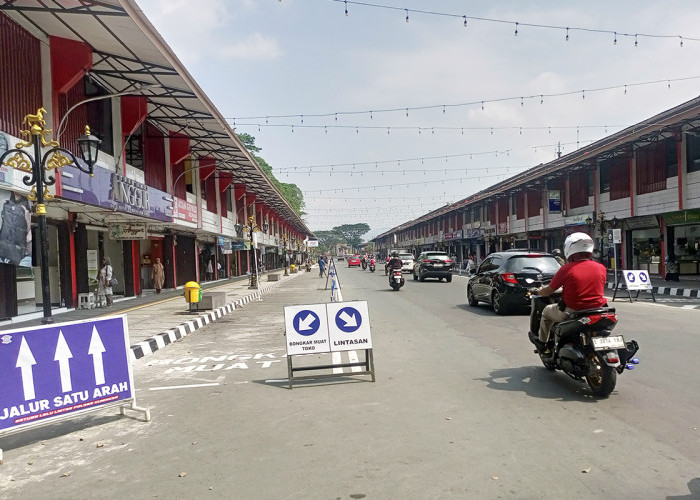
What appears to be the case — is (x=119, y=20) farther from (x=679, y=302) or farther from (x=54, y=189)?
(x=679, y=302)

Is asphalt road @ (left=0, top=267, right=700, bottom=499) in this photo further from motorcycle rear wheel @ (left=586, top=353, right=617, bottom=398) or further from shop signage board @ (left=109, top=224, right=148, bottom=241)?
shop signage board @ (left=109, top=224, right=148, bottom=241)

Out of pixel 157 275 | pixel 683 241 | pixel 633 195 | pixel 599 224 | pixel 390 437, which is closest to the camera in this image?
pixel 390 437

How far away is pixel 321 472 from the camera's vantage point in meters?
3.75

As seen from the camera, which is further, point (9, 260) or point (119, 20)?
point (9, 260)

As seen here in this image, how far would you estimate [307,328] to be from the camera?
670 centimetres

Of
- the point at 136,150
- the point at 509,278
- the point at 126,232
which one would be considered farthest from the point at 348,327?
the point at 136,150

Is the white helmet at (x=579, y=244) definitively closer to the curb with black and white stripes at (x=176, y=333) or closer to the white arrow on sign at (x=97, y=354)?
the white arrow on sign at (x=97, y=354)

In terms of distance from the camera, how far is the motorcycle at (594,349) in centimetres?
543

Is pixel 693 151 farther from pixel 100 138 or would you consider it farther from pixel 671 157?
pixel 100 138

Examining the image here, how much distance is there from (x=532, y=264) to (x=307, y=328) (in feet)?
26.1

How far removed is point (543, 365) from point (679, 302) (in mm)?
11420

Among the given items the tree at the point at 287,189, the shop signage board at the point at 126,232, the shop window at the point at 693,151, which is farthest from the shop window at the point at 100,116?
the tree at the point at 287,189

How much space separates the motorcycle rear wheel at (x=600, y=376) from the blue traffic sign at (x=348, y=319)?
9.28 ft

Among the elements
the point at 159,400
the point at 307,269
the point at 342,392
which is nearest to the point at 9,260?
the point at 159,400
